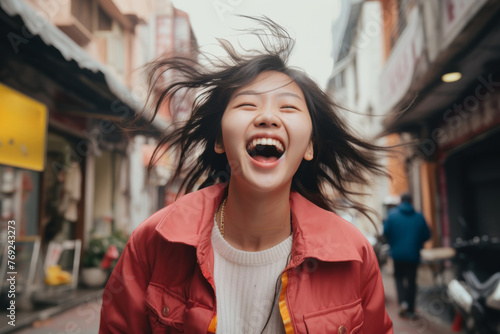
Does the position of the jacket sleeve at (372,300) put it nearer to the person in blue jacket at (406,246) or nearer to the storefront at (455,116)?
the storefront at (455,116)

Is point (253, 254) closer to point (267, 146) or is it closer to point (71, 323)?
point (267, 146)

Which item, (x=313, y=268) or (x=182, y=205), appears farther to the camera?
(x=182, y=205)

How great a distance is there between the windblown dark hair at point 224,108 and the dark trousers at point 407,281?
469cm

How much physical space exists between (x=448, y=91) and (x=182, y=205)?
7.07 m

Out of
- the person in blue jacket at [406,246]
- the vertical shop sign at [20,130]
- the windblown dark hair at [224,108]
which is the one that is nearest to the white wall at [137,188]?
the vertical shop sign at [20,130]

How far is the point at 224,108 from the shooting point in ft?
6.66

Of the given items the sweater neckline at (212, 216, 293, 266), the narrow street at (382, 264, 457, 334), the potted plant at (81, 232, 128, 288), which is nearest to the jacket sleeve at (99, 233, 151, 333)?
the sweater neckline at (212, 216, 293, 266)

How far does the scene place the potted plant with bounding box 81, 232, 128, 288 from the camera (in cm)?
834

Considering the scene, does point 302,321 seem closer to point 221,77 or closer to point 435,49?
point 221,77

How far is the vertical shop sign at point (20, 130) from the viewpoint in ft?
16.8

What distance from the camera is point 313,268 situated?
1.71 metres

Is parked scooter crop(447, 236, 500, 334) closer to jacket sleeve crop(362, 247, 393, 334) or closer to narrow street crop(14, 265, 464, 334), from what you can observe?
narrow street crop(14, 265, 464, 334)

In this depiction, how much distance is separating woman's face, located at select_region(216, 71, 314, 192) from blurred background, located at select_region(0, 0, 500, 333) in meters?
0.46

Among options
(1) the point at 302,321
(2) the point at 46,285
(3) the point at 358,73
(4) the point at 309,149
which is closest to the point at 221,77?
(4) the point at 309,149
